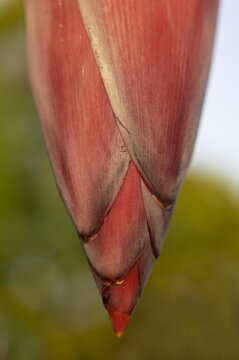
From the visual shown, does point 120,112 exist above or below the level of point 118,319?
above

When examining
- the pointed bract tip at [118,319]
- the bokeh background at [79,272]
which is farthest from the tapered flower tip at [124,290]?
the bokeh background at [79,272]

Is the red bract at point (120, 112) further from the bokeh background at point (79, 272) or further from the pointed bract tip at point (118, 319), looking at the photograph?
the bokeh background at point (79, 272)

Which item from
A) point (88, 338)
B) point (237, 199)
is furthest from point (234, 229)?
point (88, 338)

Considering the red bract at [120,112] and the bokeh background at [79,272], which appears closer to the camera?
the red bract at [120,112]

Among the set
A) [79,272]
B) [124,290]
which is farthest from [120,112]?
[79,272]

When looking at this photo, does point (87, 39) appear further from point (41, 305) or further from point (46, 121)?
point (41, 305)

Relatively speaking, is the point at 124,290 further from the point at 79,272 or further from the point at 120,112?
the point at 79,272

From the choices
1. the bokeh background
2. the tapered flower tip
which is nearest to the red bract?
the tapered flower tip

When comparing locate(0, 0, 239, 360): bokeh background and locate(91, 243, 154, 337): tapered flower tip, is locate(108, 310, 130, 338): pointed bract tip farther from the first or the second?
locate(0, 0, 239, 360): bokeh background
